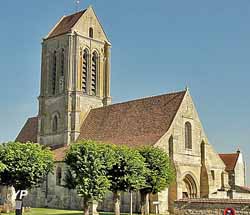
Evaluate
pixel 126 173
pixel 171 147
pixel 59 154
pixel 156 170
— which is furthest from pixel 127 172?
pixel 59 154

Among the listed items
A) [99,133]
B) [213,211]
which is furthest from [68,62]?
[213,211]

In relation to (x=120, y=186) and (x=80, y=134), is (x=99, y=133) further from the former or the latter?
(x=120, y=186)

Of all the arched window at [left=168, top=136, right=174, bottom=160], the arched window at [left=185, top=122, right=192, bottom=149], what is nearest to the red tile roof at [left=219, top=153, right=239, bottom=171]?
the arched window at [left=185, top=122, right=192, bottom=149]

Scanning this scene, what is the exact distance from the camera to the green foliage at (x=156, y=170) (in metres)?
43.4

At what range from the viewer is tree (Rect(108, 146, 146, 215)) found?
41.3 meters

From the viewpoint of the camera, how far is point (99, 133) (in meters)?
57.9

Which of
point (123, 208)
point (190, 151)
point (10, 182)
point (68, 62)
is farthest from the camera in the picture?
point (68, 62)

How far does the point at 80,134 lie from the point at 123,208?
14.7m

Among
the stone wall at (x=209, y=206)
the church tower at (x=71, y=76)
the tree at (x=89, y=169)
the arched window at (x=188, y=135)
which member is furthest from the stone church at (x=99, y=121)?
the tree at (x=89, y=169)

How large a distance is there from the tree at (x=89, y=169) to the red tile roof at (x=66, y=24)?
25773mm

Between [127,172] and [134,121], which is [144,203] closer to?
[127,172]

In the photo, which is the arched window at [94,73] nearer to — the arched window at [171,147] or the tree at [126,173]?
the arched window at [171,147]

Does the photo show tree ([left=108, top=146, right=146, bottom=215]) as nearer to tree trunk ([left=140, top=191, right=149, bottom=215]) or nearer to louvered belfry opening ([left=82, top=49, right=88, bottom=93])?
tree trunk ([left=140, top=191, right=149, bottom=215])

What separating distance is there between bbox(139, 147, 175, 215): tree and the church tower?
17461 millimetres
